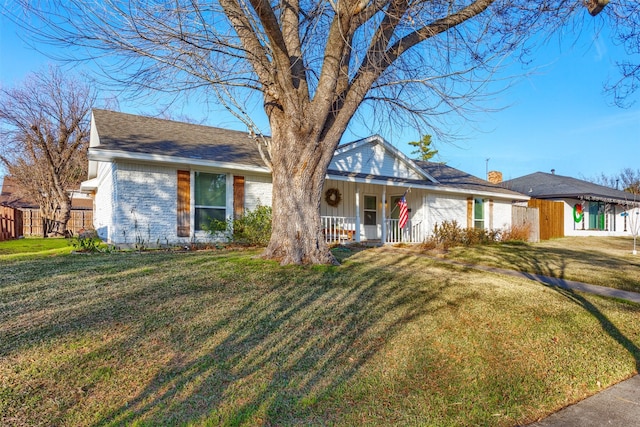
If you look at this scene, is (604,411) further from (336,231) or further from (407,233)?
(407,233)

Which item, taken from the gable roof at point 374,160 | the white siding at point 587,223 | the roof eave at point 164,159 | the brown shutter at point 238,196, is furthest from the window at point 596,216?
the brown shutter at point 238,196

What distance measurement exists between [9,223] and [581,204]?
1246 inches

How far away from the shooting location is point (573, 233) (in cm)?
2334

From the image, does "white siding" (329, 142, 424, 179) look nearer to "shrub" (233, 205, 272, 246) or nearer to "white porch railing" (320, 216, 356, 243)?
"white porch railing" (320, 216, 356, 243)

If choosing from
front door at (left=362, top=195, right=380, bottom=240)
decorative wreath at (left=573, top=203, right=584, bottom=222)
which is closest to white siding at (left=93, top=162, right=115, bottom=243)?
front door at (left=362, top=195, right=380, bottom=240)

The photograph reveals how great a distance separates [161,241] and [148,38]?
621 cm

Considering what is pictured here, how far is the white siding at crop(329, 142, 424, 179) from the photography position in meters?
14.3

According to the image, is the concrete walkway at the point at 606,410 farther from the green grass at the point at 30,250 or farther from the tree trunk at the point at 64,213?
the tree trunk at the point at 64,213

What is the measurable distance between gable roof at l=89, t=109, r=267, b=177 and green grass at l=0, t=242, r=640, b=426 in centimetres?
453

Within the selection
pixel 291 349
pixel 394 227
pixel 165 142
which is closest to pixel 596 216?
pixel 394 227

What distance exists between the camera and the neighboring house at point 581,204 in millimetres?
23048

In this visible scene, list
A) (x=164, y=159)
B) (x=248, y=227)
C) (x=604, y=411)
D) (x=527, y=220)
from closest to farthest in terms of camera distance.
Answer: (x=604, y=411) < (x=164, y=159) < (x=248, y=227) < (x=527, y=220)

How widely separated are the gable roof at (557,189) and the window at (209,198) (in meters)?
21.3

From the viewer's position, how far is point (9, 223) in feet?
55.7
